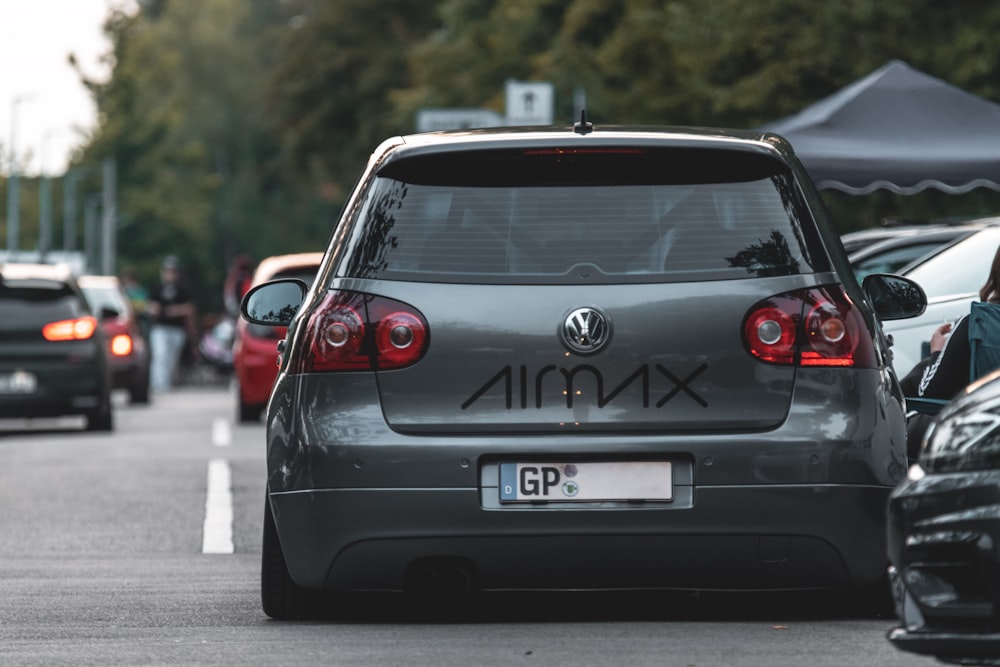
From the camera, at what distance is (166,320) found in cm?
3603

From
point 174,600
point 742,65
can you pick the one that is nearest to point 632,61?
point 742,65

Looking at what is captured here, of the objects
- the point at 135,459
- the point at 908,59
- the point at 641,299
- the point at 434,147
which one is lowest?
the point at 135,459

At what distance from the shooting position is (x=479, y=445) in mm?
6883

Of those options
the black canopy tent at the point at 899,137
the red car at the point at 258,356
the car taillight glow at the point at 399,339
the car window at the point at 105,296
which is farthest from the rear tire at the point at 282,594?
the car window at the point at 105,296

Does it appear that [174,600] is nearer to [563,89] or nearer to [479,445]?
[479,445]

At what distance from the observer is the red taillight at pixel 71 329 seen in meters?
21.6

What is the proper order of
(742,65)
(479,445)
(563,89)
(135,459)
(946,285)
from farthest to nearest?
(563,89), (742,65), (135,459), (946,285), (479,445)

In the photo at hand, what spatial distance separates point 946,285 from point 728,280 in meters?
5.79

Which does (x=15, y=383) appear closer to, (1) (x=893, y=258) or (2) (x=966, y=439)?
(1) (x=893, y=258)

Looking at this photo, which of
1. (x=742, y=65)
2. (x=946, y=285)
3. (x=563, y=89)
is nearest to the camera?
(x=946, y=285)

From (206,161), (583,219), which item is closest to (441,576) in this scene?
(583,219)

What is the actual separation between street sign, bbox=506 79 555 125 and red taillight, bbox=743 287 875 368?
16497mm

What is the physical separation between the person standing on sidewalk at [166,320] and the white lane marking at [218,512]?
1888 centimetres

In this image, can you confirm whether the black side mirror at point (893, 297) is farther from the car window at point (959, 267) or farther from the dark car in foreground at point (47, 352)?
the dark car in foreground at point (47, 352)
